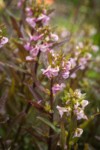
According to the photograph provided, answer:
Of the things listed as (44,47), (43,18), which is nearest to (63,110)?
(44,47)

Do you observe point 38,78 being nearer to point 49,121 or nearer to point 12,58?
point 49,121

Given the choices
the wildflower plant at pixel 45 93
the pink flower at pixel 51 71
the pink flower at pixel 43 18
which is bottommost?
the wildflower plant at pixel 45 93

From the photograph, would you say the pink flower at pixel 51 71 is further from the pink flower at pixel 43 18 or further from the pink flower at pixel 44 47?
the pink flower at pixel 43 18

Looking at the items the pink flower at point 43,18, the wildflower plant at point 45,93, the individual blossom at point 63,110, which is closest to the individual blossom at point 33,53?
the wildflower plant at point 45,93

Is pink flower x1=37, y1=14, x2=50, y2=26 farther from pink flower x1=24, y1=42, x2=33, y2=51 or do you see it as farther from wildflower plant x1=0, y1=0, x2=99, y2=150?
pink flower x1=24, y1=42, x2=33, y2=51

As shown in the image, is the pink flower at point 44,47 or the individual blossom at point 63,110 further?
the pink flower at point 44,47

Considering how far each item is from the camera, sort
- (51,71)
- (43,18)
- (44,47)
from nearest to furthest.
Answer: (51,71)
(44,47)
(43,18)

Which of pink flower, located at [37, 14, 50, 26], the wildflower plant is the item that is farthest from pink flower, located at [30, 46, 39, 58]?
pink flower, located at [37, 14, 50, 26]

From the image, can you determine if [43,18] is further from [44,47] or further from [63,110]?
[63,110]

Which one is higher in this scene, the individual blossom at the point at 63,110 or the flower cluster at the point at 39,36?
the flower cluster at the point at 39,36
